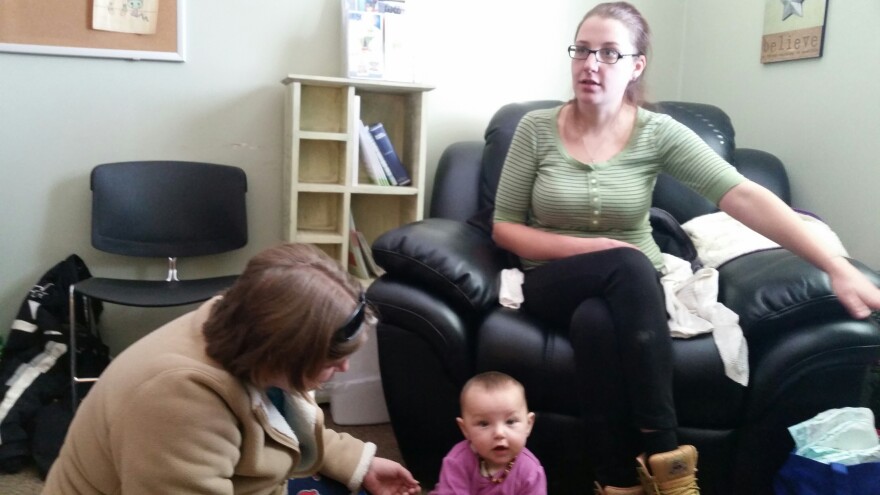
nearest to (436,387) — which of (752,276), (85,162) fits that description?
(752,276)

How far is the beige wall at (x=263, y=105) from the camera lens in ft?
7.30

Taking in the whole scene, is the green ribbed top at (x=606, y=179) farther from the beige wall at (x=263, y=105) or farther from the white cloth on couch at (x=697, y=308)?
the beige wall at (x=263, y=105)

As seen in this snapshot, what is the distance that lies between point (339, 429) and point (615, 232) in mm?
1024

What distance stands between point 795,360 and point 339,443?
0.97 m

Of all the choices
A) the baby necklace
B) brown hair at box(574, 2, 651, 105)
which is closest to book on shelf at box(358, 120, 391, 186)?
brown hair at box(574, 2, 651, 105)

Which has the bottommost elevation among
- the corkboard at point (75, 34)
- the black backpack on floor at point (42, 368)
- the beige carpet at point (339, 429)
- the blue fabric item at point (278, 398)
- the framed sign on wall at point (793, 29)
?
the beige carpet at point (339, 429)

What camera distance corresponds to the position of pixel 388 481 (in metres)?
1.27

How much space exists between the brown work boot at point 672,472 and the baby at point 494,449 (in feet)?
0.70

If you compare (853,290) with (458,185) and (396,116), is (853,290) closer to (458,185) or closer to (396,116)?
Result: (458,185)

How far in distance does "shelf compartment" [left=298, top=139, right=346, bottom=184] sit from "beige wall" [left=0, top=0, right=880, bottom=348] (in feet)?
0.33

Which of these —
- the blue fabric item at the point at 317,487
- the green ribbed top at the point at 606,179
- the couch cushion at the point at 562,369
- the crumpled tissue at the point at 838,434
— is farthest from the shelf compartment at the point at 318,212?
the crumpled tissue at the point at 838,434

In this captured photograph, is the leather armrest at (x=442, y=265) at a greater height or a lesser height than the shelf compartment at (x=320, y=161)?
lesser

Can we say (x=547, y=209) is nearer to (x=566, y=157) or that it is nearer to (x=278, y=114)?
(x=566, y=157)

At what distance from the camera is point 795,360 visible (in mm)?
1531
